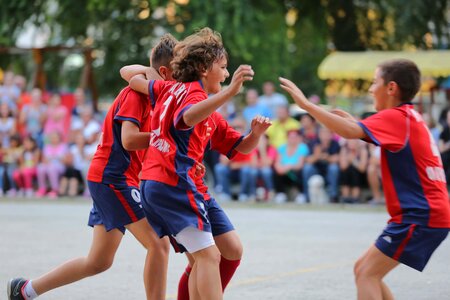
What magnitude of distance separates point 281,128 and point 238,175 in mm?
1258

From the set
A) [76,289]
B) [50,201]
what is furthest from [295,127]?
[76,289]

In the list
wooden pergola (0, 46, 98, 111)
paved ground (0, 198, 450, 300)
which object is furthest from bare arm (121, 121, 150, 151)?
wooden pergola (0, 46, 98, 111)

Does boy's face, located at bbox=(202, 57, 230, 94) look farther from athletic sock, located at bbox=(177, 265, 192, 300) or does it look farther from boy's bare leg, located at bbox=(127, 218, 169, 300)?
athletic sock, located at bbox=(177, 265, 192, 300)

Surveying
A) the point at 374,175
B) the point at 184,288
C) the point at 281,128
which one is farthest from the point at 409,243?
the point at 281,128

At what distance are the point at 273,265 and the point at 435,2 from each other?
52.1 feet

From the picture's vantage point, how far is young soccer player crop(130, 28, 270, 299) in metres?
6.21

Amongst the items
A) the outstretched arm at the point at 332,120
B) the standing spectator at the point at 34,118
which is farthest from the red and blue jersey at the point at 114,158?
the standing spectator at the point at 34,118

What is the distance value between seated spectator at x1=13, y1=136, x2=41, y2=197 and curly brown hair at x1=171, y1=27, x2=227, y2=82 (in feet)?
48.7

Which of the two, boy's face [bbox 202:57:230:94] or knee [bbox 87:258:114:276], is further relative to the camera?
knee [bbox 87:258:114:276]

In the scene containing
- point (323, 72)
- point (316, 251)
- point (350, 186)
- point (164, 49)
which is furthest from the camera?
point (323, 72)

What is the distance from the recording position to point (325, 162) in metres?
18.7

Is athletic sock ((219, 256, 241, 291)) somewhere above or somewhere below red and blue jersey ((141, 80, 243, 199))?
below

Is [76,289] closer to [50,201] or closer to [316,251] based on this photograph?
[316,251]

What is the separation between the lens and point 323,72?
21.6m
